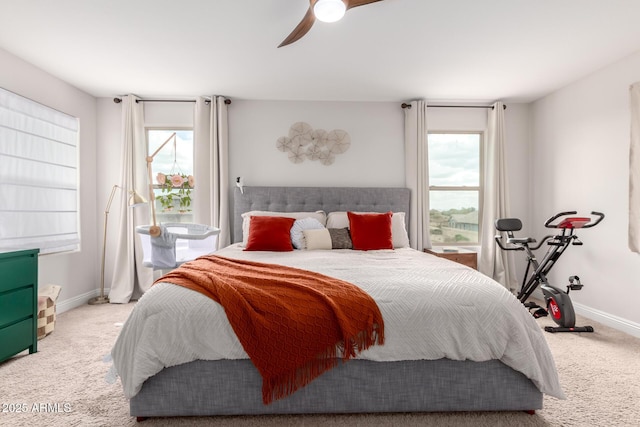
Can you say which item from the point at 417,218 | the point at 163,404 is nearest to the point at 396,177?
the point at 417,218

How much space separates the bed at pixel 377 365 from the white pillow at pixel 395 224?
2.03 m

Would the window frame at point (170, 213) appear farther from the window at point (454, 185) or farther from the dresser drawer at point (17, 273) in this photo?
the window at point (454, 185)

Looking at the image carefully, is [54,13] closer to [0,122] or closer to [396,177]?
[0,122]

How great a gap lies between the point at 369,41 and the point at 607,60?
2.35 meters

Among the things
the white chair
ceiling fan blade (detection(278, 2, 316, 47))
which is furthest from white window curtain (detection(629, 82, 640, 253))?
the white chair

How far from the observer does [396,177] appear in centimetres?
475

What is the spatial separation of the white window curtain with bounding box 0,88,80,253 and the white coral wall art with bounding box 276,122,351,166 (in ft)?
7.87

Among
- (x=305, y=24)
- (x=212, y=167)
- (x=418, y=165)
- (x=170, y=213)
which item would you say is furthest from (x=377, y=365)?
(x=170, y=213)

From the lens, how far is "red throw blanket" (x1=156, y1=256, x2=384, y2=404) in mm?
1746

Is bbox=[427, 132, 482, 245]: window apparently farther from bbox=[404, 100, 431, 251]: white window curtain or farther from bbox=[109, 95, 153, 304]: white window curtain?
bbox=[109, 95, 153, 304]: white window curtain

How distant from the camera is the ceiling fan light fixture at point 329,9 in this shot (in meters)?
2.01

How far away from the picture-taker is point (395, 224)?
13.3 feet

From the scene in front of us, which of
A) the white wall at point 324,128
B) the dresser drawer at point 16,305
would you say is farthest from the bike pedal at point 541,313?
the dresser drawer at point 16,305

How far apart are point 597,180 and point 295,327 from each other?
11.9 feet
